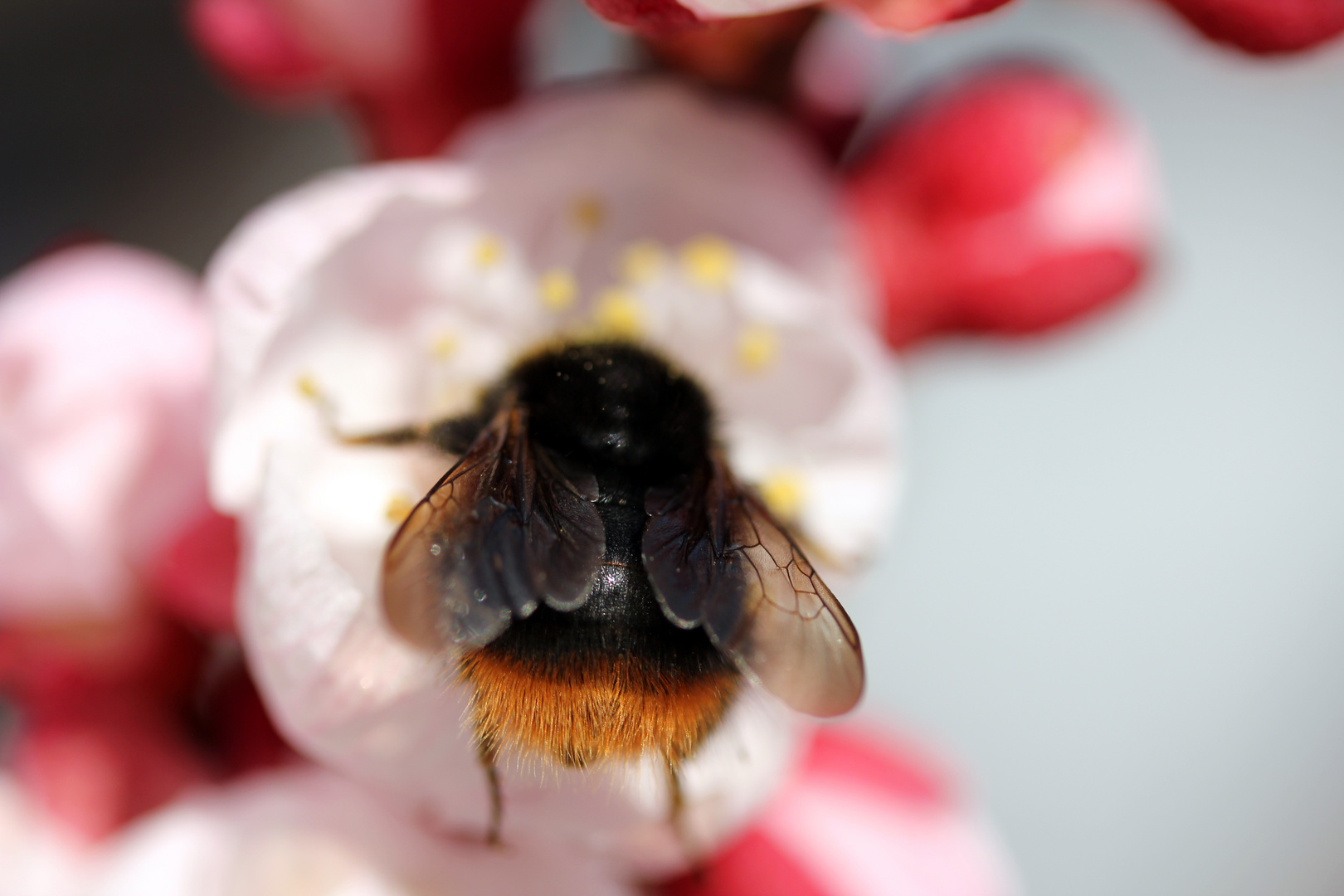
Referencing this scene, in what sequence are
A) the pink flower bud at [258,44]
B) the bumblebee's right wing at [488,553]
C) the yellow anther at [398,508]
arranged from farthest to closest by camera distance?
the pink flower bud at [258,44] < the yellow anther at [398,508] < the bumblebee's right wing at [488,553]

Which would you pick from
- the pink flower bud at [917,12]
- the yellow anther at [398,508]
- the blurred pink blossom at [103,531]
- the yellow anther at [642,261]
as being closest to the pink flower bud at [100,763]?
the blurred pink blossom at [103,531]

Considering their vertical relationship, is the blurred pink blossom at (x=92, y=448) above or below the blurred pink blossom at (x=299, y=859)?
above

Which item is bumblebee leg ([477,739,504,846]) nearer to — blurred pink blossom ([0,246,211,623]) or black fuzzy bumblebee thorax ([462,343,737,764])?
black fuzzy bumblebee thorax ([462,343,737,764])

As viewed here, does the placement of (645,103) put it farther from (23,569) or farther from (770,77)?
(23,569)

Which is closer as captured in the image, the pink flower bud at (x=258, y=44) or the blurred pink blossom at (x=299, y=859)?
the blurred pink blossom at (x=299, y=859)

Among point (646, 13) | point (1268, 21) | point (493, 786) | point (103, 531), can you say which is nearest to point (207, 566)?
point (103, 531)

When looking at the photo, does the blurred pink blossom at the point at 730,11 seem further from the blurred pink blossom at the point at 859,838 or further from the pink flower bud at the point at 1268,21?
the blurred pink blossom at the point at 859,838

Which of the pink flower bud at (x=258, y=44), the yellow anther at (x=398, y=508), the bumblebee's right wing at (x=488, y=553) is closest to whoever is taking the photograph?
the bumblebee's right wing at (x=488, y=553)
